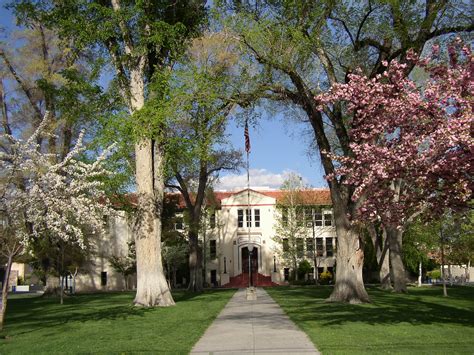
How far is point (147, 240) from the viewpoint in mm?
22766

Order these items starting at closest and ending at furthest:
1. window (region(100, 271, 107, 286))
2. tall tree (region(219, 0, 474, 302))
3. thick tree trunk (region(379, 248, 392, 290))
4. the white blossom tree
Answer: the white blossom tree
tall tree (region(219, 0, 474, 302))
thick tree trunk (region(379, 248, 392, 290))
window (region(100, 271, 107, 286))

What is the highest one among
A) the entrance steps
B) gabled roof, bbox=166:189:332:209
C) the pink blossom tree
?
gabled roof, bbox=166:189:332:209

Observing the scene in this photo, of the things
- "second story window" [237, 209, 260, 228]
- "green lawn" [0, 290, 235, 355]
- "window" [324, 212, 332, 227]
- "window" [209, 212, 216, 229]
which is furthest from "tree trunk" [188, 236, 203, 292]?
"window" [324, 212, 332, 227]

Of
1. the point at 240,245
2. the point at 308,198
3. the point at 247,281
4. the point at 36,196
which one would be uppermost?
the point at 308,198

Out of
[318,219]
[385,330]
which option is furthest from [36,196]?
[318,219]

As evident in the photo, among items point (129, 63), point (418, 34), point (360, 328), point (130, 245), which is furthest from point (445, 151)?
point (130, 245)

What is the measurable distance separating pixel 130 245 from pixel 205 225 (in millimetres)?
7284

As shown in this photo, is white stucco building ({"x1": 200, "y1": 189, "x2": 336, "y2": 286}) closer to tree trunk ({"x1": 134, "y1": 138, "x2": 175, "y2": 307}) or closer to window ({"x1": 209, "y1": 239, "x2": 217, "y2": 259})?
window ({"x1": 209, "y1": 239, "x2": 217, "y2": 259})

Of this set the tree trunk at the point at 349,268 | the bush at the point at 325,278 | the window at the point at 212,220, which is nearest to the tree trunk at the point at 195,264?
the window at the point at 212,220

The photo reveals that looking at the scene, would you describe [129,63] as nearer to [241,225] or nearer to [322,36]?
[322,36]

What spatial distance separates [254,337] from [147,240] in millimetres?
11277

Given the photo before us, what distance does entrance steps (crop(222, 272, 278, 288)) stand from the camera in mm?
53850

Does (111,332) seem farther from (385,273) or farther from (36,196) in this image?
(385,273)

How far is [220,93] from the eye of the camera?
2197 centimetres
